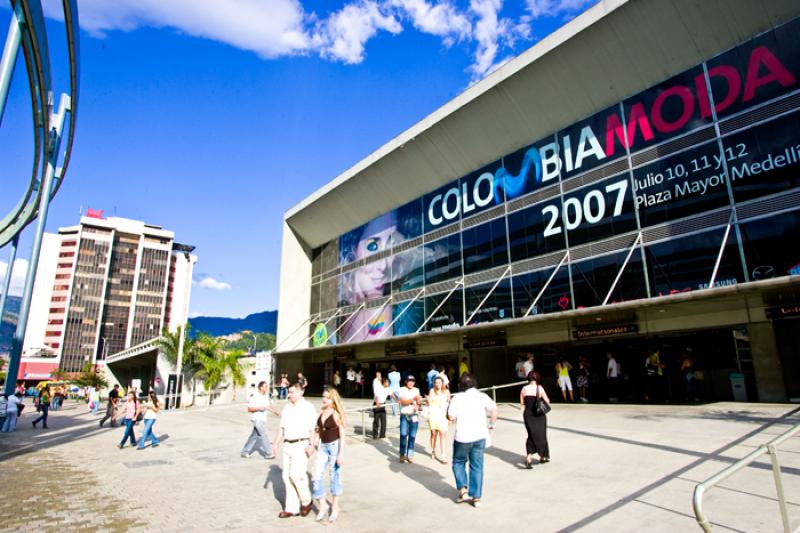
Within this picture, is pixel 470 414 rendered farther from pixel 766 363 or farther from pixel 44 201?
pixel 44 201

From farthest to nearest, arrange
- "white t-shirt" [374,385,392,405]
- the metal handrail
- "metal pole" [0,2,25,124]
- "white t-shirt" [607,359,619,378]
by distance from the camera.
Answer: "white t-shirt" [607,359,619,378] < "white t-shirt" [374,385,392,405] < "metal pole" [0,2,25,124] < the metal handrail

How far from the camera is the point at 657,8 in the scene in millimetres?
17469

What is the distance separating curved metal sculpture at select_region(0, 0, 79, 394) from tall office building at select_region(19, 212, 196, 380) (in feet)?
274

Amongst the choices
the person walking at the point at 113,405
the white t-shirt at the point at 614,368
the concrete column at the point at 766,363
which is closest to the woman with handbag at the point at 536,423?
the white t-shirt at the point at 614,368

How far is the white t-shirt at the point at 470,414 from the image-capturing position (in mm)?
6352

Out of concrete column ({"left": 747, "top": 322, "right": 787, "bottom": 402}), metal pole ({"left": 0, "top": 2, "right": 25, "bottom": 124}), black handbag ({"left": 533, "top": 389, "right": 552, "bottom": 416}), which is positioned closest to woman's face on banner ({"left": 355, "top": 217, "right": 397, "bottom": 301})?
concrete column ({"left": 747, "top": 322, "right": 787, "bottom": 402})

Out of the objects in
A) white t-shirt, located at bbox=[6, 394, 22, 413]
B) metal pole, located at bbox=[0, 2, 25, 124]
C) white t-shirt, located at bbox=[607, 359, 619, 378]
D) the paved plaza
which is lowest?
the paved plaza

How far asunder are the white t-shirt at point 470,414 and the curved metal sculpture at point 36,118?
35.4 ft

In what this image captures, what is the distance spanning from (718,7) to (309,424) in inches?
753

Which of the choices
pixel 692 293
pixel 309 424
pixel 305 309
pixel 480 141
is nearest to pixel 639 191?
pixel 692 293

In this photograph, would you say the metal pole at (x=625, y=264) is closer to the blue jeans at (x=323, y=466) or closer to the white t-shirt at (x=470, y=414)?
the white t-shirt at (x=470, y=414)

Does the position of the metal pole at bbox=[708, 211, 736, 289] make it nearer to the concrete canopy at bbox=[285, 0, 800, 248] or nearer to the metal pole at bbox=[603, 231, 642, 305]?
the metal pole at bbox=[603, 231, 642, 305]

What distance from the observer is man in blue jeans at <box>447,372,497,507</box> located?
629 cm

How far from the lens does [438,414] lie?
31.0 feet
